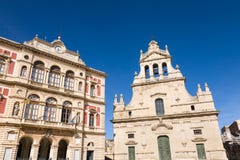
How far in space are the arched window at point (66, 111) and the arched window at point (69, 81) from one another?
7.41 ft

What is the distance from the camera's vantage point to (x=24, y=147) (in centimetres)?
2033

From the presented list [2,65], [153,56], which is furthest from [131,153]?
[2,65]

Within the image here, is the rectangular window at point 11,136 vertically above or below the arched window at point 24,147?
above

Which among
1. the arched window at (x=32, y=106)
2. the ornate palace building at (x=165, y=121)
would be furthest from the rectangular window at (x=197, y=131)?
the arched window at (x=32, y=106)

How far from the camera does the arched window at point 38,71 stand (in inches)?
888

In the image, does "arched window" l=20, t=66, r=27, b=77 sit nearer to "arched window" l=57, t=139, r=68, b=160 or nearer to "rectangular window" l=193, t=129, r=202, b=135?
"arched window" l=57, t=139, r=68, b=160

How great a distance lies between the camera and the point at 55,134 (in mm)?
21203

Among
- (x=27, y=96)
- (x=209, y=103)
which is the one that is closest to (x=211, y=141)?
(x=209, y=103)

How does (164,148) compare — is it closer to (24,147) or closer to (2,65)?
(24,147)

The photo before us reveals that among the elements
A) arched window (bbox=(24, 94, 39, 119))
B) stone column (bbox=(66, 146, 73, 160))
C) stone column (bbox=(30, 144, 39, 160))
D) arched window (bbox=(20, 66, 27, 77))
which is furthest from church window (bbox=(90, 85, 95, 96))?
stone column (bbox=(30, 144, 39, 160))

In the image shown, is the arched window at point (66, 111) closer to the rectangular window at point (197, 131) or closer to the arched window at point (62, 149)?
the arched window at point (62, 149)

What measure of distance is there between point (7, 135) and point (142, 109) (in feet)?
57.6

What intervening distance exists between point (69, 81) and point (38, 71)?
4.20 m

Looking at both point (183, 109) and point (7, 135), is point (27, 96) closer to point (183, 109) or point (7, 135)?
point (7, 135)
